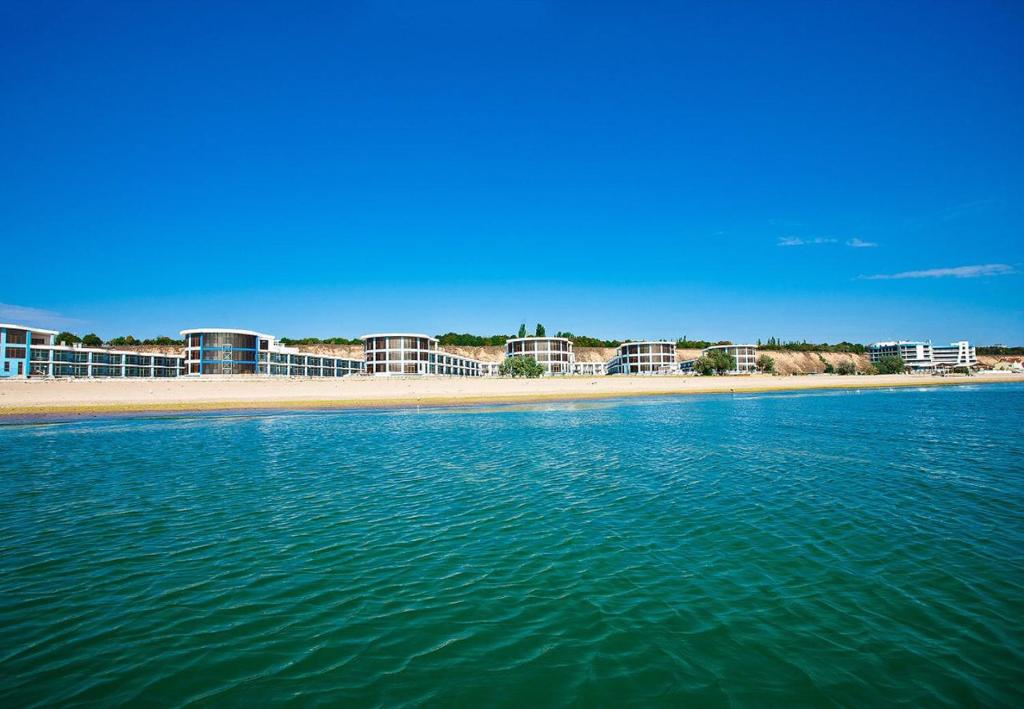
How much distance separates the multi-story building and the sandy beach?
167 ft

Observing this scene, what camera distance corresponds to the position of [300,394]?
225 feet

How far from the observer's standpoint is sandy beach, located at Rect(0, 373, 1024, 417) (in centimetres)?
5466

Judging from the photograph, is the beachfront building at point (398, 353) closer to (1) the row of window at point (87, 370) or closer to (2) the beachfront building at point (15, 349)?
(1) the row of window at point (87, 370)

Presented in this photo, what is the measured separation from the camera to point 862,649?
714cm

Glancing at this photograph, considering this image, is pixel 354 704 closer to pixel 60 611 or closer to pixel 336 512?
pixel 60 611

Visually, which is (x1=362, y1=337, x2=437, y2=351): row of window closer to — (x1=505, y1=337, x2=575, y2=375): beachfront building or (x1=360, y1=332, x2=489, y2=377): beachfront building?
(x1=360, y1=332, x2=489, y2=377): beachfront building

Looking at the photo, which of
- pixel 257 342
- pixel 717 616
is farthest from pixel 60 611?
→ pixel 257 342

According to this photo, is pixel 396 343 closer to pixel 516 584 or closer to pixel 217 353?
pixel 217 353

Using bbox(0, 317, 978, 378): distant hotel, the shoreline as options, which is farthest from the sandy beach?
bbox(0, 317, 978, 378): distant hotel

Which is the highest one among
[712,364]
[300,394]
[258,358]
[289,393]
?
[258,358]

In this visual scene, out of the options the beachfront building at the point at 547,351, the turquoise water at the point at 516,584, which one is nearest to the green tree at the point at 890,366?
the beachfront building at the point at 547,351

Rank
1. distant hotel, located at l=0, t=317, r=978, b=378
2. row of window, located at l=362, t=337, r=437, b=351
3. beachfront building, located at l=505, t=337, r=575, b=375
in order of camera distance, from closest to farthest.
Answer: distant hotel, located at l=0, t=317, r=978, b=378 < row of window, located at l=362, t=337, r=437, b=351 < beachfront building, located at l=505, t=337, r=575, b=375

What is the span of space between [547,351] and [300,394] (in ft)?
299

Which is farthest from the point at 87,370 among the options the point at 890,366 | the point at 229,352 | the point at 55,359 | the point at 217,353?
the point at 890,366
